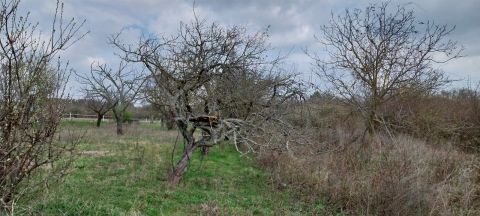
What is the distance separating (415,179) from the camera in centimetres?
685

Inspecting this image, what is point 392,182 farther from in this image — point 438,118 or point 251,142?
point 438,118

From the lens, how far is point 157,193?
823cm

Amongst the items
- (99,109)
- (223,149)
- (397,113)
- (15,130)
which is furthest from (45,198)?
(99,109)

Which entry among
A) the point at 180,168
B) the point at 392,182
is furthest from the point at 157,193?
the point at 392,182

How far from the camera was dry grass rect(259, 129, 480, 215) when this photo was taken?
663 centimetres

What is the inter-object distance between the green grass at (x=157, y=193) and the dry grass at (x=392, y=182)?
2.35 feet

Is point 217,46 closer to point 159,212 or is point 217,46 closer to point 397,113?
point 159,212

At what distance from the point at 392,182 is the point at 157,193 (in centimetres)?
464

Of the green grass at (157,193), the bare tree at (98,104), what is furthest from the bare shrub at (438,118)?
the bare tree at (98,104)

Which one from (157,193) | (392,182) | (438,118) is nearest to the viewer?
(392,182)

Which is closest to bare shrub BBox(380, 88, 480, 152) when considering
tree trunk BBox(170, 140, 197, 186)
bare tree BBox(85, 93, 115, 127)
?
tree trunk BBox(170, 140, 197, 186)

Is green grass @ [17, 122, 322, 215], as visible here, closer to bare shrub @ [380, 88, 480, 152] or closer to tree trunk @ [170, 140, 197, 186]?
tree trunk @ [170, 140, 197, 186]

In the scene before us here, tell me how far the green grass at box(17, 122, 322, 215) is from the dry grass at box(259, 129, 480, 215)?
718mm

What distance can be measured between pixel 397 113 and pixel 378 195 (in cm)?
1102
